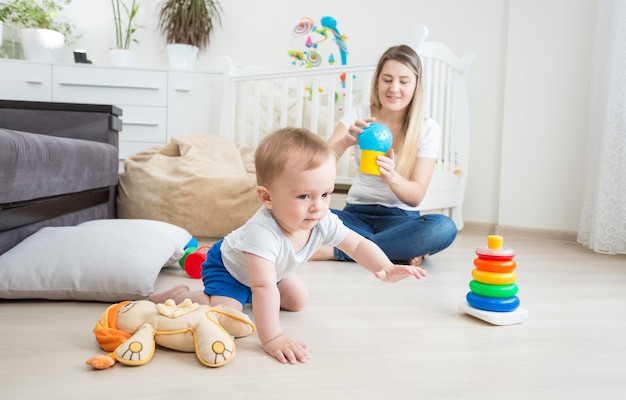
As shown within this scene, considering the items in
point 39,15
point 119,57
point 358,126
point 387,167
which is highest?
point 39,15

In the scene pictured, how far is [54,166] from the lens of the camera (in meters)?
1.62

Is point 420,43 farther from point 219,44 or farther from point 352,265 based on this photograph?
point 219,44

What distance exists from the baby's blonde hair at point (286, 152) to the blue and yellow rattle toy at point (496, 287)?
46 centimetres

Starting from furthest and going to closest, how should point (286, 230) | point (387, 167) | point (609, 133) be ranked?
point (609, 133) → point (387, 167) → point (286, 230)

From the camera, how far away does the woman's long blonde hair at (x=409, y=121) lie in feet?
6.08

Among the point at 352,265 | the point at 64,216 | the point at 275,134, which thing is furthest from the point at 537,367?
the point at 64,216

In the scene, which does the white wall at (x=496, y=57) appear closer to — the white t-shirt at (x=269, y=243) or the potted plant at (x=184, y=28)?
the potted plant at (x=184, y=28)

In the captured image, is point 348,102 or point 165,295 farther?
point 348,102

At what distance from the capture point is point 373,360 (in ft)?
3.18

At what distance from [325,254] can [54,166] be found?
935mm

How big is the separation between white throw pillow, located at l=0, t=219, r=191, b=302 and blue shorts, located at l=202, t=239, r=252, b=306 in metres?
0.17

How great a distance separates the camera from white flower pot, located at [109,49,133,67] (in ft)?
10.8

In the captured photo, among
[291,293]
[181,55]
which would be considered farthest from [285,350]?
[181,55]

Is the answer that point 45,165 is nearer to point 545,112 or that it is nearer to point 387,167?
point 387,167
